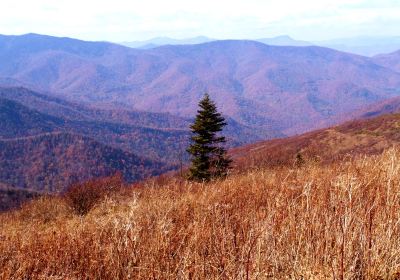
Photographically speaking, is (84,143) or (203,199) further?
(84,143)

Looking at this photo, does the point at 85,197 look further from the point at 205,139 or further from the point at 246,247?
the point at 205,139

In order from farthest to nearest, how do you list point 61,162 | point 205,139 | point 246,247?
point 61,162 → point 205,139 → point 246,247

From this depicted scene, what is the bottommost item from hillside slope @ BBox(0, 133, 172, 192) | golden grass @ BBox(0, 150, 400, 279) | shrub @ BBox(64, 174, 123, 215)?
hillside slope @ BBox(0, 133, 172, 192)

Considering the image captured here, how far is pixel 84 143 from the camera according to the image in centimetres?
17300

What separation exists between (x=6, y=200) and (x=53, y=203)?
71.1 meters

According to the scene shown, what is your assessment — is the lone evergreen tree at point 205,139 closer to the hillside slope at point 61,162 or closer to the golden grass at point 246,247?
the golden grass at point 246,247

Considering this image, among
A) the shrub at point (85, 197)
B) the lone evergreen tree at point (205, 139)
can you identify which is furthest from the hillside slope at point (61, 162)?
the shrub at point (85, 197)

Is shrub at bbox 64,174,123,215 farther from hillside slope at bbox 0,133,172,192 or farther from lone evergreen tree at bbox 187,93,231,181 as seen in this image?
hillside slope at bbox 0,133,172,192

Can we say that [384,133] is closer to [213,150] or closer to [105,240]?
[213,150]

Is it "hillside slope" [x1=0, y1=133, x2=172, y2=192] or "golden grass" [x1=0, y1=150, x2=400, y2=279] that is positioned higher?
"golden grass" [x1=0, y1=150, x2=400, y2=279]

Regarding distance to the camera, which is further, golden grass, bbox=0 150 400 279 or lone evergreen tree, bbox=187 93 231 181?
lone evergreen tree, bbox=187 93 231 181

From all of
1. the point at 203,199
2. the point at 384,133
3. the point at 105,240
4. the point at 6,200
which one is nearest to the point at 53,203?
the point at 203,199

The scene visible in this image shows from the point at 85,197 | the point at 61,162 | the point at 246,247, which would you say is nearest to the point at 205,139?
the point at 85,197

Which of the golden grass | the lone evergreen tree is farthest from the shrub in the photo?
the lone evergreen tree
